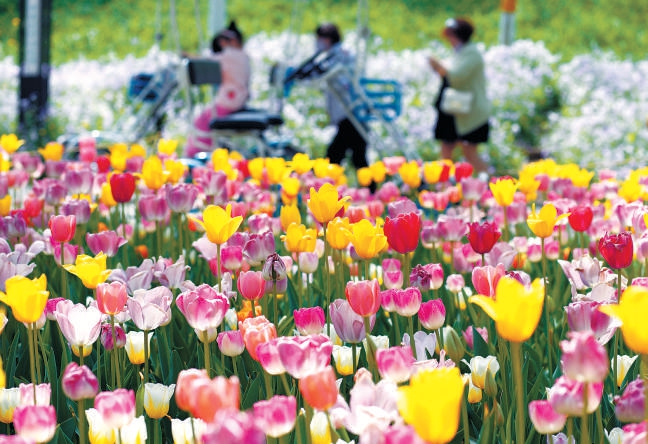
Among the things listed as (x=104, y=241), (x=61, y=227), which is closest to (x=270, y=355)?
(x=61, y=227)

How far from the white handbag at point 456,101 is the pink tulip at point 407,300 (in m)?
5.71

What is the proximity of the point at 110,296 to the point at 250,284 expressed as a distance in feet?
0.97

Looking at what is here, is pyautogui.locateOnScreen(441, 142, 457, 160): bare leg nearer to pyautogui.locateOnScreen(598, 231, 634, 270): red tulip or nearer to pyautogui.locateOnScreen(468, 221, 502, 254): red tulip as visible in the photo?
pyautogui.locateOnScreen(468, 221, 502, 254): red tulip

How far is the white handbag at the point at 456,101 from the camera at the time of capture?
7297mm

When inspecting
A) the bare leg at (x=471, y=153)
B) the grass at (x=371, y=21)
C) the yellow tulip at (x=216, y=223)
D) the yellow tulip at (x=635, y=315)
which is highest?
the grass at (x=371, y=21)

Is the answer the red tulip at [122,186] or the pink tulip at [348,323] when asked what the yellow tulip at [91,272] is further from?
the red tulip at [122,186]

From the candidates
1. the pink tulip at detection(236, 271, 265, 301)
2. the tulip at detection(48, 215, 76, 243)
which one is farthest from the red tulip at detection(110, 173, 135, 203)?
the pink tulip at detection(236, 271, 265, 301)

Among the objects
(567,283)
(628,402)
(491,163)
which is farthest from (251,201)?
(491,163)

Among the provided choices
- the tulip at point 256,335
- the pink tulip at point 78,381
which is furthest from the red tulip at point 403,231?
the pink tulip at point 78,381

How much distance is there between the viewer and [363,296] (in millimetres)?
1569

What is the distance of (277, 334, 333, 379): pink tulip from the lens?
1200 mm

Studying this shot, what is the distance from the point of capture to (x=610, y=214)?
118 inches

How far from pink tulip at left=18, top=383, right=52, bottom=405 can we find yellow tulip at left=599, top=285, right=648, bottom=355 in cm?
79

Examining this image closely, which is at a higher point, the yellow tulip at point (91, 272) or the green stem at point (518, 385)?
the yellow tulip at point (91, 272)
